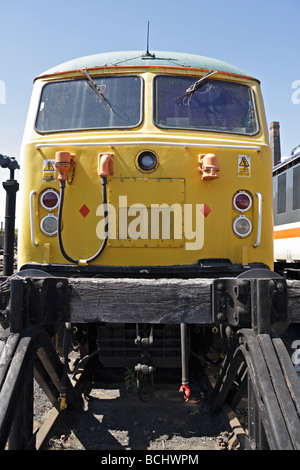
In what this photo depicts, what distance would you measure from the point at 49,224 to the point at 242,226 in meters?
1.76

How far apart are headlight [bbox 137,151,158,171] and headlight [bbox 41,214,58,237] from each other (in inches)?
35.8

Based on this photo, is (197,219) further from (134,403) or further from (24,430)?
(24,430)

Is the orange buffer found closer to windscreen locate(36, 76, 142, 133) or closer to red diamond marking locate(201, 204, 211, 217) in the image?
windscreen locate(36, 76, 142, 133)

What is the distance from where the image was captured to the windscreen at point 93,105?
3.90 m

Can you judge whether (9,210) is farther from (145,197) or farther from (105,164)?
(145,197)

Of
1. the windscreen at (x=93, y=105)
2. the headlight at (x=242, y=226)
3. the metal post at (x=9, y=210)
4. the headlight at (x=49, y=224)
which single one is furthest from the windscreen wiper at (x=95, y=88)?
the metal post at (x=9, y=210)

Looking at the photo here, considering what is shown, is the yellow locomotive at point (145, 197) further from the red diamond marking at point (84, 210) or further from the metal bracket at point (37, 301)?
the metal bracket at point (37, 301)

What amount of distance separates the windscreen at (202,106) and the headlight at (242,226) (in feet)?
3.09

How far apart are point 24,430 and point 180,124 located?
9.49 ft

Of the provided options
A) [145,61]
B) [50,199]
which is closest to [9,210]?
[50,199]

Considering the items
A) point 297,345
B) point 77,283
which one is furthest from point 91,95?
point 297,345

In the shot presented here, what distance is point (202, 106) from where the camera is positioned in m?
4.00

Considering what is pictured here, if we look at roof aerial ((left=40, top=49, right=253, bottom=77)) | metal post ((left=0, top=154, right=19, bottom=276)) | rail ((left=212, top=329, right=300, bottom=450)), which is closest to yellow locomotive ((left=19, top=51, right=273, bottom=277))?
roof aerial ((left=40, top=49, right=253, bottom=77))

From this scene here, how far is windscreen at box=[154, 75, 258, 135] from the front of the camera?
12.9 ft
